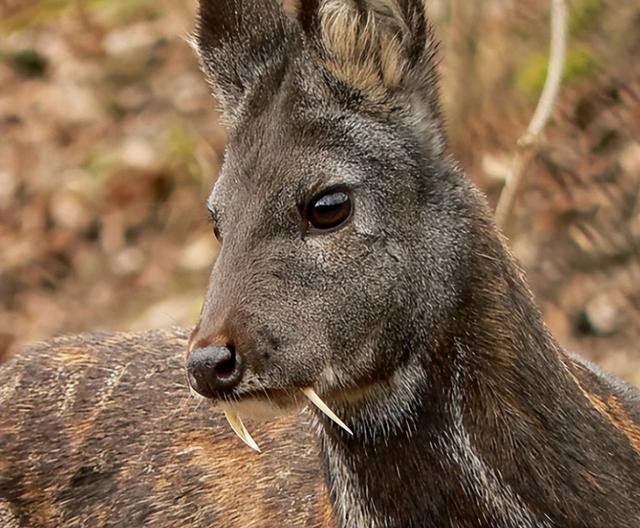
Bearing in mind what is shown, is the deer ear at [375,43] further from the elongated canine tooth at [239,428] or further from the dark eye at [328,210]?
the elongated canine tooth at [239,428]

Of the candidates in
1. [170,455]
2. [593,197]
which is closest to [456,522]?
[170,455]

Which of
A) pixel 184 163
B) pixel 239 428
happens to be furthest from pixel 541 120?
pixel 184 163

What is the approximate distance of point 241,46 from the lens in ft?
15.4

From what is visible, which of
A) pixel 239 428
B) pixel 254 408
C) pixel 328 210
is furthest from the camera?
pixel 239 428

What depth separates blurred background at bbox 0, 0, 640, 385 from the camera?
9055 millimetres

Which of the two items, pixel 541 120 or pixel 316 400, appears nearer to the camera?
pixel 316 400

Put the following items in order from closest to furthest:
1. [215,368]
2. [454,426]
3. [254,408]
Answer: [215,368]
[254,408]
[454,426]

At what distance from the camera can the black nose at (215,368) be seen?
3883 mm

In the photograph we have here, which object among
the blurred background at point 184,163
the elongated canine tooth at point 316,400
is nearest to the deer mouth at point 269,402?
the elongated canine tooth at point 316,400

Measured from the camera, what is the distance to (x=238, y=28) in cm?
468

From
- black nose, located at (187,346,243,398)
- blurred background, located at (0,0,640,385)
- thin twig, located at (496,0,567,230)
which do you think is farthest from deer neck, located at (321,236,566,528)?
blurred background, located at (0,0,640,385)

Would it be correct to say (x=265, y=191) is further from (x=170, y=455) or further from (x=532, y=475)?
(x=170, y=455)

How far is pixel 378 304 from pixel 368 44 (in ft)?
2.97

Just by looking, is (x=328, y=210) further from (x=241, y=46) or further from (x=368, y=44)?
(x=241, y=46)
